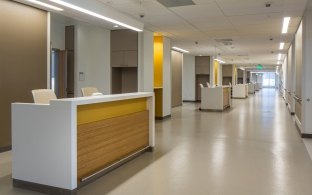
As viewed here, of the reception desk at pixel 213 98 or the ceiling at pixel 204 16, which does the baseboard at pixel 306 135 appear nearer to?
the ceiling at pixel 204 16

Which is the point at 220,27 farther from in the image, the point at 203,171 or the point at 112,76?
the point at 203,171

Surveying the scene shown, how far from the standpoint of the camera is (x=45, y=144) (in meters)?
3.55

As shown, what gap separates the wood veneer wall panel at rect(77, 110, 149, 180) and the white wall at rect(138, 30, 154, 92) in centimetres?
376

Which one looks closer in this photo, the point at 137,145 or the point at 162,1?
the point at 137,145

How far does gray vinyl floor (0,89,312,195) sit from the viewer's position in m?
3.73

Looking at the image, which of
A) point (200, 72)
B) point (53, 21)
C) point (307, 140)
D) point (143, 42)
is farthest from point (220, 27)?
point (200, 72)

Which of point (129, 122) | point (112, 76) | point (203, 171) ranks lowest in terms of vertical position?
point (203, 171)

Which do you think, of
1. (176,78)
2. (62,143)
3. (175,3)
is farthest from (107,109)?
(176,78)

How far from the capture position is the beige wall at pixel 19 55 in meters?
5.70

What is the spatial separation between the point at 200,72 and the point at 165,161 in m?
13.6

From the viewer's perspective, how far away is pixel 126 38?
373 inches

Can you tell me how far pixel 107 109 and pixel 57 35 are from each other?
5707mm

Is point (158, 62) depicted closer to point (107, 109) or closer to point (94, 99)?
point (107, 109)

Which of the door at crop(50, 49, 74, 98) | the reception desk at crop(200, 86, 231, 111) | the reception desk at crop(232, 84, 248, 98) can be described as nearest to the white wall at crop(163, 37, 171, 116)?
the reception desk at crop(200, 86, 231, 111)
